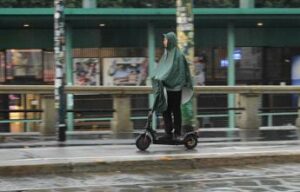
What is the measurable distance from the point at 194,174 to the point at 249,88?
5763 mm

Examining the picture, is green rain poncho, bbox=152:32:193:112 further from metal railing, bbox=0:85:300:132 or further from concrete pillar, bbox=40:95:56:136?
concrete pillar, bbox=40:95:56:136

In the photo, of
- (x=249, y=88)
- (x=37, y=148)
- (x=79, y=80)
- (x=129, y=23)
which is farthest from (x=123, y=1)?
(x=37, y=148)

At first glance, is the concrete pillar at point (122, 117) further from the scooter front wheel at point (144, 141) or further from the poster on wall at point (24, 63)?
the poster on wall at point (24, 63)

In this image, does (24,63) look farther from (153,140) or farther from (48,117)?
(153,140)

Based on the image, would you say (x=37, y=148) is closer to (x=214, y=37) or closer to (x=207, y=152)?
(x=207, y=152)

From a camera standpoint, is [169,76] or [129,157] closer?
[129,157]

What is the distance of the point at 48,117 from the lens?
13.4m

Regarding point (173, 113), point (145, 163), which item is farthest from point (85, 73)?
point (145, 163)

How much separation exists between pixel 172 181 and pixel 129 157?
1.23 m

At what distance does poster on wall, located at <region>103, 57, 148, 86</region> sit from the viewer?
2073cm

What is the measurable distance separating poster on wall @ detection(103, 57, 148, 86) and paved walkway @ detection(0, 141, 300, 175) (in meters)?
10.0

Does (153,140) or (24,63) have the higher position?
(24,63)

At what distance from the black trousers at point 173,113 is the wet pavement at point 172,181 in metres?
1.22

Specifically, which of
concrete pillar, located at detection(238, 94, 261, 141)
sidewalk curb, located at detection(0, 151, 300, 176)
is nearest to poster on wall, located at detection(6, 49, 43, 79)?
concrete pillar, located at detection(238, 94, 261, 141)
